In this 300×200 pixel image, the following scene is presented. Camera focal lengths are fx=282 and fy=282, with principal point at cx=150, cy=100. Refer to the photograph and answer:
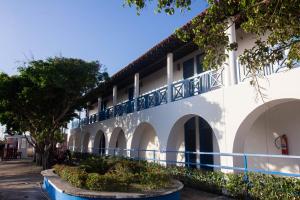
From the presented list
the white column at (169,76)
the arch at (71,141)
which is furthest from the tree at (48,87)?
the arch at (71,141)

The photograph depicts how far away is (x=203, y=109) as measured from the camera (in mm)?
10266

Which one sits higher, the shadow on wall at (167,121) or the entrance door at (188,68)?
the entrance door at (188,68)

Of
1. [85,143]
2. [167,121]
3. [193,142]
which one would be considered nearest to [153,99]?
[167,121]

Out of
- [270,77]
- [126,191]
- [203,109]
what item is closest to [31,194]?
[126,191]

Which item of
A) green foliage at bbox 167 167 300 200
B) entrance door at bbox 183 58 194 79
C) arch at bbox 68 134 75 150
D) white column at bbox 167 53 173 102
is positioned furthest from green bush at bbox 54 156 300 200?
arch at bbox 68 134 75 150

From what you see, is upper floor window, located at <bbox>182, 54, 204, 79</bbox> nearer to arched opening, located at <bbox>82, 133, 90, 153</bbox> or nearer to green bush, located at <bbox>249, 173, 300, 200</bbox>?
green bush, located at <bbox>249, 173, 300, 200</bbox>

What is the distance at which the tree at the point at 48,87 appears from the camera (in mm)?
15414

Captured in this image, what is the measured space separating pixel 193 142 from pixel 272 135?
4.04m

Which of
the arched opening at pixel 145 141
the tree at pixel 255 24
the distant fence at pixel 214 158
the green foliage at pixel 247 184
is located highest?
Answer: the tree at pixel 255 24

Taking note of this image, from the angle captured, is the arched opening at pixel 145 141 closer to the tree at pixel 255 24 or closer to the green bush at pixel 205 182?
the green bush at pixel 205 182

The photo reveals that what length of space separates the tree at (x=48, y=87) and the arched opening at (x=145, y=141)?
395cm

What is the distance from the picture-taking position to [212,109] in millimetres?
9867

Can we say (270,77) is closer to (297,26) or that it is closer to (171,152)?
(297,26)

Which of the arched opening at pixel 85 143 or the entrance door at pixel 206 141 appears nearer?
the entrance door at pixel 206 141
